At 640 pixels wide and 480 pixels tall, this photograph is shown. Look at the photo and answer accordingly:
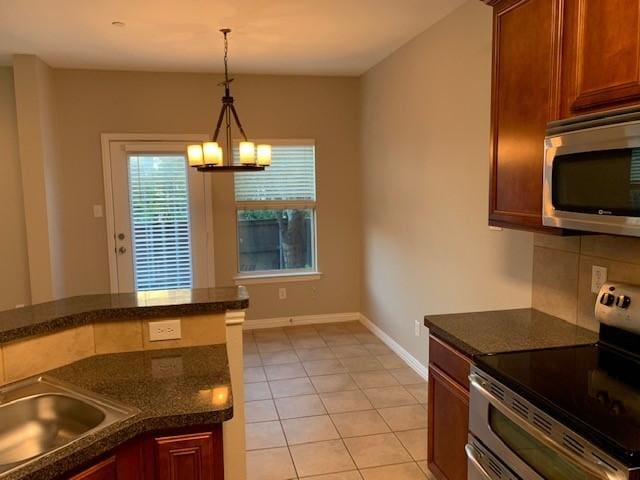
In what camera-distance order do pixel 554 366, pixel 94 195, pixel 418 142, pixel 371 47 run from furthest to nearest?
pixel 94 195
pixel 371 47
pixel 418 142
pixel 554 366

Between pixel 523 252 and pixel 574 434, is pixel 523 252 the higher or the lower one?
the higher one

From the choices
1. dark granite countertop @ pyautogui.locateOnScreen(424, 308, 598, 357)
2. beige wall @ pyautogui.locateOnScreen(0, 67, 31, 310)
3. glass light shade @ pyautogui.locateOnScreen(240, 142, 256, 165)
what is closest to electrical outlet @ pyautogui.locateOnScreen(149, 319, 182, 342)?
dark granite countertop @ pyautogui.locateOnScreen(424, 308, 598, 357)

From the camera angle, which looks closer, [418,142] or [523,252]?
[523,252]

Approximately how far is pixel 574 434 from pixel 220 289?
1398 mm

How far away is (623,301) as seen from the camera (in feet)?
6.15

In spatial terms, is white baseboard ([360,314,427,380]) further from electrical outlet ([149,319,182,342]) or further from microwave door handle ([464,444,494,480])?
electrical outlet ([149,319,182,342])

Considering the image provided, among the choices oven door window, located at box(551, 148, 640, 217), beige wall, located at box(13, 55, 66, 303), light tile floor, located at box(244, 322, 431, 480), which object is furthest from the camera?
beige wall, located at box(13, 55, 66, 303)

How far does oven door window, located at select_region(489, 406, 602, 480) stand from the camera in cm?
144

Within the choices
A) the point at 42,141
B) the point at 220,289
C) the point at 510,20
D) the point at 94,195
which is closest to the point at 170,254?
A: the point at 94,195

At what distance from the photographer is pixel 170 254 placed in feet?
17.0

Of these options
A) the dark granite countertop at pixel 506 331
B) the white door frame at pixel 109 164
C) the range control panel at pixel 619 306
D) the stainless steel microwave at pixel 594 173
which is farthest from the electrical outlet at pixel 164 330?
the white door frame at pixel 109 164

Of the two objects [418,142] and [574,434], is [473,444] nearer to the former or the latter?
[574,434]

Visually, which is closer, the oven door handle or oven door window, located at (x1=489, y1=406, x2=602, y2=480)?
the oven door handle

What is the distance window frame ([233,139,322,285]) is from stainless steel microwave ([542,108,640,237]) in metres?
3.65
